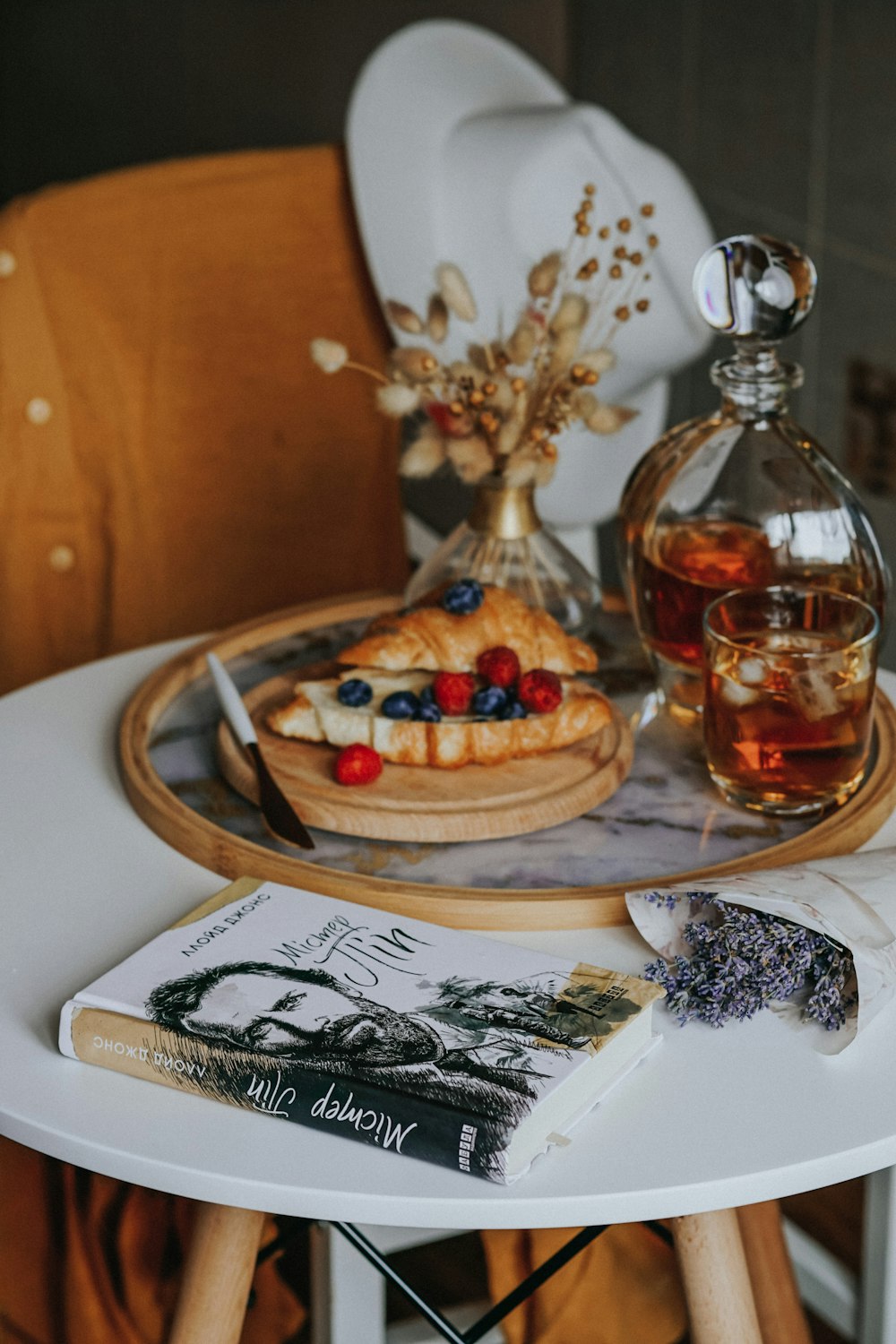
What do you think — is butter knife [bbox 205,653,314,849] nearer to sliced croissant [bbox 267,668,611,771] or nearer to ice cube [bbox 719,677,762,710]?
sliced croissant [bbox 267,668,611,771]

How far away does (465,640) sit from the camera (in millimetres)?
1088

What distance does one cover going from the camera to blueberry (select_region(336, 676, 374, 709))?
1057mm

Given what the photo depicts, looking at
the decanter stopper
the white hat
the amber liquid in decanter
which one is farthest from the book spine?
the white hat

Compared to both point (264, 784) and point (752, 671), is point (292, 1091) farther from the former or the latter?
point (752, 671)

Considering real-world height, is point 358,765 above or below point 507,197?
below

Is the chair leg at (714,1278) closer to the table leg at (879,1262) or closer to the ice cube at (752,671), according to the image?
the table leg at (879,1262)

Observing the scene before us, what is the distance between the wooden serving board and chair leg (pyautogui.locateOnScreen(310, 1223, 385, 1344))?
41 cm

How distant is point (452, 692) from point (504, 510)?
22 cm

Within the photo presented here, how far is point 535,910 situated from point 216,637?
20.3 inches

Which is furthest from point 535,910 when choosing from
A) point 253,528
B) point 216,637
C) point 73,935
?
point 253,528

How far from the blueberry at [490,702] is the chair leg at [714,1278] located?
346mm

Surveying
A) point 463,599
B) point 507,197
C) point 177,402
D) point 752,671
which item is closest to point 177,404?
point 177,402

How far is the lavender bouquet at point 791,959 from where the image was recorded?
0.80 metres

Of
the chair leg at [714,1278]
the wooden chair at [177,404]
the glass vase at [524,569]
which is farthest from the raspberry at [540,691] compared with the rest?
the wooden chair at [177,404]
